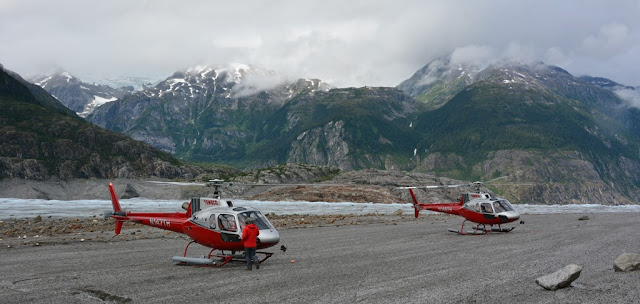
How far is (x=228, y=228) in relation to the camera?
20.3 m

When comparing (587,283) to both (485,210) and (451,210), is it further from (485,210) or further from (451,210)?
(451,210)

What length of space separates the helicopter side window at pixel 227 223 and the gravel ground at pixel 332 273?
1.75 metres

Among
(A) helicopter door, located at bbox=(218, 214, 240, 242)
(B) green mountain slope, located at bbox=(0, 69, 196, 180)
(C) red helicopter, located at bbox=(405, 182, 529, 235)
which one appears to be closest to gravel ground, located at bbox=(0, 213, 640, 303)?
(A) helicopter door, located at bbox=(218, 214, 240, 242)

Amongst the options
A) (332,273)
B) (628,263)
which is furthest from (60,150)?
(628,263)

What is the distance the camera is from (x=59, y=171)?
141625 mm

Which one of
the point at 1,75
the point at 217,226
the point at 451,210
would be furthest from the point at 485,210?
the point at 1,75

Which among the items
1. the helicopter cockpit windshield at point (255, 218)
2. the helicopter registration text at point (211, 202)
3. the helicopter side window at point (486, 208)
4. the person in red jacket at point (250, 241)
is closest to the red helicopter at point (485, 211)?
the helicopter side window at point (486, 208)

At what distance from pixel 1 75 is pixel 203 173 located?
324 feet

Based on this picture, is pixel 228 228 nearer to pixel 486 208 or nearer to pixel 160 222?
pixel 160 222

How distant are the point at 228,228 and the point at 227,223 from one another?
0.80 feet

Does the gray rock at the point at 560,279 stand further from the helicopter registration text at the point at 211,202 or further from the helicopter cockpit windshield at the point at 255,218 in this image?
the helicopter registration text at the point at 211,202

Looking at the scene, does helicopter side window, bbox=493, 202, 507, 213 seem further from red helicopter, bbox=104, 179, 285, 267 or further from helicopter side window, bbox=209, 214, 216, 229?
helicopter side window, bbox=209, 214, 216, 229

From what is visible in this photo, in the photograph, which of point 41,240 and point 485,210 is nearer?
point 41,240

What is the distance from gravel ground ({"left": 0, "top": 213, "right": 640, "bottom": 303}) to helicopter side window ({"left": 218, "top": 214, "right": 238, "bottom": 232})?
1.75m
